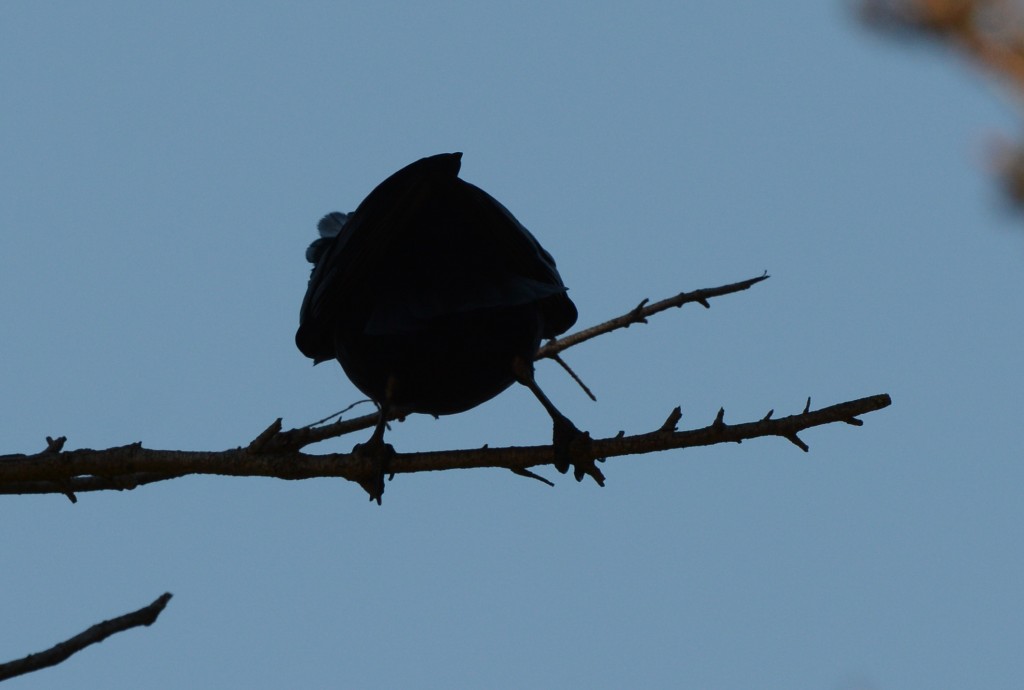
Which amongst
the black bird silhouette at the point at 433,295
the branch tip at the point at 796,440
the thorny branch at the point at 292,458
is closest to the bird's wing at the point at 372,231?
the black bird silhouette at the point at 433,295

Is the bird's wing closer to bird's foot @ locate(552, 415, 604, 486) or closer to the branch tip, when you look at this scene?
bird's foot @ locate(552, 415, 604, 486)

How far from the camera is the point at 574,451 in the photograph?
3.54 meters

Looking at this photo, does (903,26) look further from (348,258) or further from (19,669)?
(19,669)

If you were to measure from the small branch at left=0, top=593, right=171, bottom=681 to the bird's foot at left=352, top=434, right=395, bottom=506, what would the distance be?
77 cm

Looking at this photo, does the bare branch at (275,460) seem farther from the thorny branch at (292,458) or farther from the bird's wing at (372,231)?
the bird's wing at (372,231)

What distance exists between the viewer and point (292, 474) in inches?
123

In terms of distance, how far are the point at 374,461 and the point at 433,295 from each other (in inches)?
26.2

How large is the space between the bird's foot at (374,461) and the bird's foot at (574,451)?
48cm

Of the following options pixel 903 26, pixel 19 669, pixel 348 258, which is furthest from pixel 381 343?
pixel 903 26

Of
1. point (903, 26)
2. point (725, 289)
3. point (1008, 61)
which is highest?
point (903, 26)

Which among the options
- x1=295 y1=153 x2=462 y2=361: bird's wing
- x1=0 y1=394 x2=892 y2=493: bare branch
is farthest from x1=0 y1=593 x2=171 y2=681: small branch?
x1=295 y1=153 x2=462 y2=361: bird's wing

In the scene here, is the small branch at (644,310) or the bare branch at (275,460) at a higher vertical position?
the small branch at (644,310)

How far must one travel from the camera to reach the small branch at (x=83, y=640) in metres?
2.56

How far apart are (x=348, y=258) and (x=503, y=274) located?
49 centimetres
